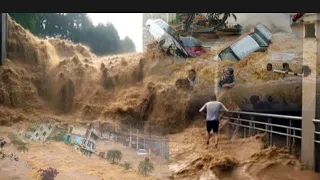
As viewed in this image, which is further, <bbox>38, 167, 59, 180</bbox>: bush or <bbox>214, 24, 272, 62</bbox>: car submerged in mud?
<bbox>214, 24, 272, 62</bbox>: car submerged in mud

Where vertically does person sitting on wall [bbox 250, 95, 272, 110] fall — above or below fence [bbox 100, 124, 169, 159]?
above

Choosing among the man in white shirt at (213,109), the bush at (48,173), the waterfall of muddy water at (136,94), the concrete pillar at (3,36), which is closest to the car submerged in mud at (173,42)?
the waterfall of muddy water at (136,94)

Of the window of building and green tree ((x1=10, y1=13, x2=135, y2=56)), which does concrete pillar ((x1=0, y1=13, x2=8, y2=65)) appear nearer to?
green tree ((x1=10, y1=13, x2=135, y2=56))

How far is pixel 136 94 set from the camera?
14.2 feet

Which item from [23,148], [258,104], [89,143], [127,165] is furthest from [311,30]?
[23,148]

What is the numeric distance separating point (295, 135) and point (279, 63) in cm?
92

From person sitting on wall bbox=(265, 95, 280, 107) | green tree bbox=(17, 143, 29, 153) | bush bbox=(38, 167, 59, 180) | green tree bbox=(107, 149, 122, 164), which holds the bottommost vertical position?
bush bbox=(38, 167, 59, 180)

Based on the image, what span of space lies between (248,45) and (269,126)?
1.05 metres

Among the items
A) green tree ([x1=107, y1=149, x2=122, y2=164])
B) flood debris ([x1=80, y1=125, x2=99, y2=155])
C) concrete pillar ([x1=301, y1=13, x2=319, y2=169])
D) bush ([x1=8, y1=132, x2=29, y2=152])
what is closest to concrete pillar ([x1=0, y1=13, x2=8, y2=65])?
bush ([x1=8, y1=132, x2=29, y2=152])

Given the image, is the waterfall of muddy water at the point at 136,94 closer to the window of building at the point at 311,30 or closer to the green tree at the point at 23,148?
the green tree at the point at 23,148

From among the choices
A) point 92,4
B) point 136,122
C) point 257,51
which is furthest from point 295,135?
point 92,4

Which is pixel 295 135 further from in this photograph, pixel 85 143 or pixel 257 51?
pixel 85 143

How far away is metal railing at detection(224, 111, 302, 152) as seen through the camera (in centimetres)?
425

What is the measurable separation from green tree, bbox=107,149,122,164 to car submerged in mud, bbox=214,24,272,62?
5.67 ft
